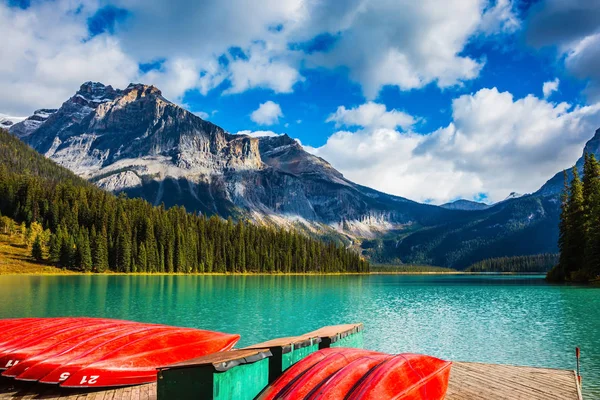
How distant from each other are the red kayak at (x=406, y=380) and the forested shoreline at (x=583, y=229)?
7139 cm

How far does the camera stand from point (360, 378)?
10.3m

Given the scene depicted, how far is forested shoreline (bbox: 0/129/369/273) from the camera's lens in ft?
418

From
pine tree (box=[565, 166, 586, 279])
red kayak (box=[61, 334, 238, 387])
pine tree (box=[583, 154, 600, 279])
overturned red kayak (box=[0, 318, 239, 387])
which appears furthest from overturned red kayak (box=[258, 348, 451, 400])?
pine tree (box=[565, 166, 586, 279])

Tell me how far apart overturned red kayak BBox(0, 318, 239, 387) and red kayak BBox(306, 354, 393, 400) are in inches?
312

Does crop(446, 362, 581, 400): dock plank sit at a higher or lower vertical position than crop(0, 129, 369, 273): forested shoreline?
lower

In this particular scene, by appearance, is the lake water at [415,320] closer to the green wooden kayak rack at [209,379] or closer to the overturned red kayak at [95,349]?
the overturned red kayak at [95,349]

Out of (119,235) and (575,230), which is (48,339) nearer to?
(575,230)

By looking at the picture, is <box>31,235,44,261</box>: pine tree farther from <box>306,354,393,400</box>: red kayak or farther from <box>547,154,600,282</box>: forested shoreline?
<box>306,354,393,400</box>: red kayak

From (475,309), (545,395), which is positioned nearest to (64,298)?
(475,309)

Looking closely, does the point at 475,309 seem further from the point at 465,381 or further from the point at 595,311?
the point at 465,381

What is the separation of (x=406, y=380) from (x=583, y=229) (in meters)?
79.9

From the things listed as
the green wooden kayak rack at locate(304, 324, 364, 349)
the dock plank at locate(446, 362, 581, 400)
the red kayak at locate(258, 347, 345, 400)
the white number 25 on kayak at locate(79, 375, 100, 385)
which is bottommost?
the dock plank at locate(446, 362, 581, 400)

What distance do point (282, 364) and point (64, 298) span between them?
5242cm

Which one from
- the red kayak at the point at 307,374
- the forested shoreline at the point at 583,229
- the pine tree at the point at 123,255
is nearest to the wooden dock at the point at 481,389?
the red kayak at the point at 307,374
